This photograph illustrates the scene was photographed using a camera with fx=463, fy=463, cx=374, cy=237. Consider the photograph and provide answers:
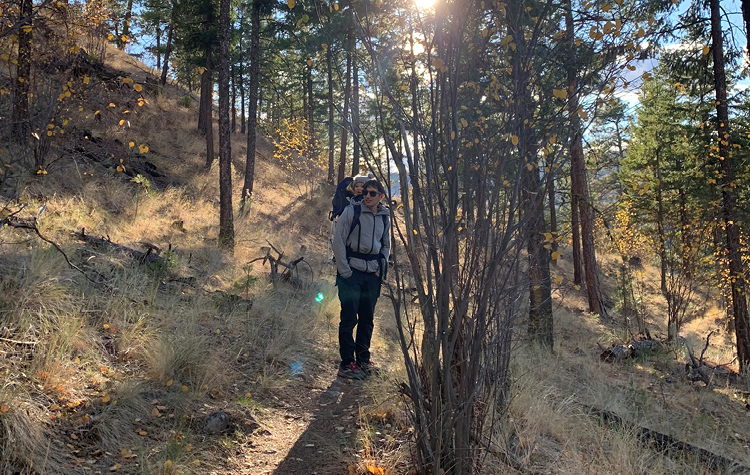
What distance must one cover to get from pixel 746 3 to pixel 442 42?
9845 mm

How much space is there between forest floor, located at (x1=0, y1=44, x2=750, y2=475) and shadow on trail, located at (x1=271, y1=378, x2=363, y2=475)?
0.02 m

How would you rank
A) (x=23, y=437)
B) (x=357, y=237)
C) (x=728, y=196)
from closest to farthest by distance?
1. (x=23, y=437)
2. (x=357, y=237)
3. (x=728, y=196)

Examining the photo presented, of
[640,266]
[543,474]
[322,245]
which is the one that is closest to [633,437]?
[543,474]

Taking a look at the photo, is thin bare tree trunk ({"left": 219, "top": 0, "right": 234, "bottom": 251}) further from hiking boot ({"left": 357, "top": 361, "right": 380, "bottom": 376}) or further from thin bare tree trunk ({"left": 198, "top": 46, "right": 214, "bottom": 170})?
thin bare tree trunk ({"left": 198, "top": 46, "right": 214, "bottom": 170})

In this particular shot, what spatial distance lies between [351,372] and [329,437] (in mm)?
1197

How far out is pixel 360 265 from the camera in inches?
177

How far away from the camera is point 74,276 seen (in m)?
4.61

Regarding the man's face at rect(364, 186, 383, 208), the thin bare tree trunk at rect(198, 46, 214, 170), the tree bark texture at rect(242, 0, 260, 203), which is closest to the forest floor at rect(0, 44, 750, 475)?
the man's face at rect(364, 186, 383, 208)

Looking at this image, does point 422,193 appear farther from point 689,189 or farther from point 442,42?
point 689,189

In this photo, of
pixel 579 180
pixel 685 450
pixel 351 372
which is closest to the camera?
pixel 685 450

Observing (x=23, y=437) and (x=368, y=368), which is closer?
(x=23, y=437)

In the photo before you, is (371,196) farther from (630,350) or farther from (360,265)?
(630,350)

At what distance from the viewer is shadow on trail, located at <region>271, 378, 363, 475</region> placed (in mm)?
3027

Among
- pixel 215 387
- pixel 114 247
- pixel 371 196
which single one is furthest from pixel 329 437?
pixel 114 247
